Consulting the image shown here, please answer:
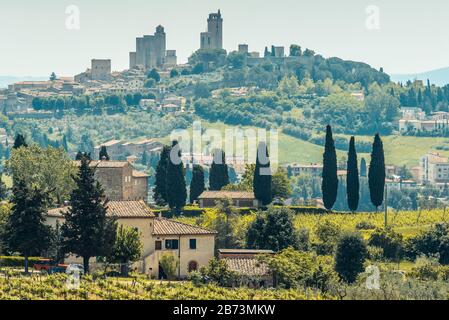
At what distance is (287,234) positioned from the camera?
7906 centimetres

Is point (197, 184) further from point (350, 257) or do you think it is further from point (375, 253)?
point (350, 257)

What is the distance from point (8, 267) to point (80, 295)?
53.3ft

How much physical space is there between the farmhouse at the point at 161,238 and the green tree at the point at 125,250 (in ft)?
9.93

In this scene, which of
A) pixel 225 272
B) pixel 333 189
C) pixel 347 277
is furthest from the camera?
pixel 333 189

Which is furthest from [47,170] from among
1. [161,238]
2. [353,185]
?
[353,185]

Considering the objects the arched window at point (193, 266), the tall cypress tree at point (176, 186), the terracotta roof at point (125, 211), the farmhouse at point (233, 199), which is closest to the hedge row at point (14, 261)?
the terracotta roof at point (125, 211)

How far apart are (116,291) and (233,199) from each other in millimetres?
45670

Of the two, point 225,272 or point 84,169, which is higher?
point 84,169

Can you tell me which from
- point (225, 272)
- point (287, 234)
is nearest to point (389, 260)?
point (287, 234)

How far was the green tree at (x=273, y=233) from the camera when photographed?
7856 centimetres

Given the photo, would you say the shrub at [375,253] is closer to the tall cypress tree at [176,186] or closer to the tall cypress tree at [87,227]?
the tall cypress tree at [87,227]

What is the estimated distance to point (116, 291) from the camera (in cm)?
5684
